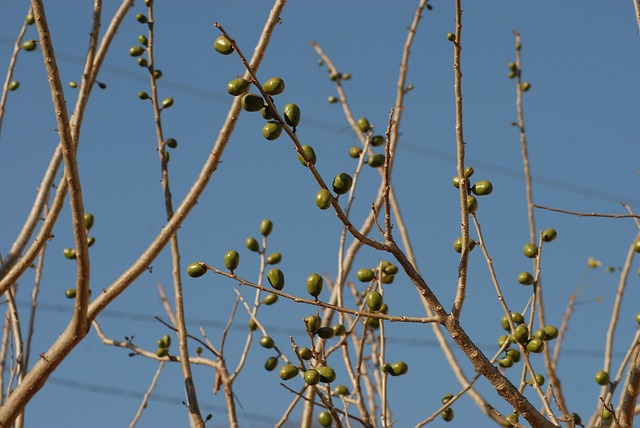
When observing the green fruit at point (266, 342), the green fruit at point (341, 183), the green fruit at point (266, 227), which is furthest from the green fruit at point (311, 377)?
the green fruit at point (266, 227)

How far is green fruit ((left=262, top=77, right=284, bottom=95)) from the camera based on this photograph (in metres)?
2.27

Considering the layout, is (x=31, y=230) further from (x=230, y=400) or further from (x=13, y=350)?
(x=230, y=400)

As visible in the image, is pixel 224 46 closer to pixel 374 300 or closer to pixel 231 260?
pixel 231 260

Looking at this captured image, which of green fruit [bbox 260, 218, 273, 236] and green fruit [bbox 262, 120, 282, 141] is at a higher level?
green fruit [bbox 260, 218, 273, 236]

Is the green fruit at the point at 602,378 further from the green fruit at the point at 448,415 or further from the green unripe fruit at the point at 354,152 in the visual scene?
the green unripe fruit at the point at 354,152

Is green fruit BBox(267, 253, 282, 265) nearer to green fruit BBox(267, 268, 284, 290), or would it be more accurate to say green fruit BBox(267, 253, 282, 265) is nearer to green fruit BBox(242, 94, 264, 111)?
green fruit BBox(267, 268, 284, 290)

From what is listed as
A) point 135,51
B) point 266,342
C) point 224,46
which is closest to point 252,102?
point 224,46

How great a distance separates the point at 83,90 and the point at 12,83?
1313mm

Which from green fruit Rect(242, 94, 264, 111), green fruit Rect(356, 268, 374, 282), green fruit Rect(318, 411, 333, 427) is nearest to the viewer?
green fruit Rect(242, 94, 264, 111)

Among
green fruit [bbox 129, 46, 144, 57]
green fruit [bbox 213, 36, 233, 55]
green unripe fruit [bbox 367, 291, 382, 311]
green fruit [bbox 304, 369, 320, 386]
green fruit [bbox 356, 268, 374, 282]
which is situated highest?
green fruit [bbox 129, 46, 144, 57]

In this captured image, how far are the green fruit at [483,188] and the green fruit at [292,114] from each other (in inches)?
32.5

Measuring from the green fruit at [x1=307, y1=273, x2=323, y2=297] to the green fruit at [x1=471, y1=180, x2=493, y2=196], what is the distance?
2.23 ft

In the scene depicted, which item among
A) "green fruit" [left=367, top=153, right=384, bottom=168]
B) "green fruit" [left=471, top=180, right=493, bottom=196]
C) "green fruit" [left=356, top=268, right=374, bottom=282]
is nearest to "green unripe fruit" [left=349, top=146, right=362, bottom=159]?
"green fruit" [left=367, top=153, right=384, bottom=168]

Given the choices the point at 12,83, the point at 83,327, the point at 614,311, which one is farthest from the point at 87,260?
the point at 614,311
